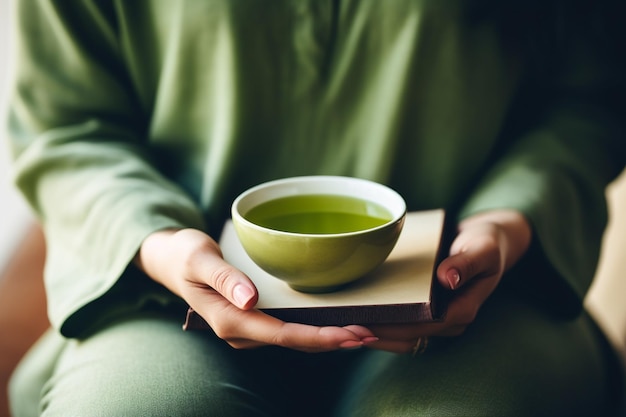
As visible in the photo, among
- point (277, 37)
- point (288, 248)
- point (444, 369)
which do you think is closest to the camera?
point (288, 248)

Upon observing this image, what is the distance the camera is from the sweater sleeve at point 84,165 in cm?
64

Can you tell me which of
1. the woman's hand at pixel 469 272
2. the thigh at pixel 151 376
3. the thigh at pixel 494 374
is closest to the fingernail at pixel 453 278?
the woman's hand at pixel 469 272

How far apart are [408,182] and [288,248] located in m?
0.32

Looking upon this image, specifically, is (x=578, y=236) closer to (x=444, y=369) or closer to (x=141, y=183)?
(x=444, y=369)

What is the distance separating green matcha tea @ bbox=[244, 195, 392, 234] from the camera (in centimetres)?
55

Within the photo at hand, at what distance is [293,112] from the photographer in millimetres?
729

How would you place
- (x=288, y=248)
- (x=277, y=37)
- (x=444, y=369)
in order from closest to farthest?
(x=288, y=248)
(x=444, y=369)
(x=277, y=37)

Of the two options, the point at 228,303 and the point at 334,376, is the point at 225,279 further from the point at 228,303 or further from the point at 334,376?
the point at 334,376

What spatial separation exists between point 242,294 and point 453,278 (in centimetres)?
18

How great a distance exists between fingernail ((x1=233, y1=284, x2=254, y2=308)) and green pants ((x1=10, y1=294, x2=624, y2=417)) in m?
0.13

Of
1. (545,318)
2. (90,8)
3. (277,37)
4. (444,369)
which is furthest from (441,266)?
(90,8)

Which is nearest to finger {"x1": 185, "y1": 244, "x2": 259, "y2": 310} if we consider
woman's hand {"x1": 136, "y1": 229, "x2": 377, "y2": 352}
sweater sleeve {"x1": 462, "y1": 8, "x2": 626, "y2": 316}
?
woman's hand {"x1": 136, "y1": 229, "x2": 377, "y2": 352}

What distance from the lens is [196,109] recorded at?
0.75 meters

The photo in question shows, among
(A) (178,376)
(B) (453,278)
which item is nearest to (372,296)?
(B) (453,278)
